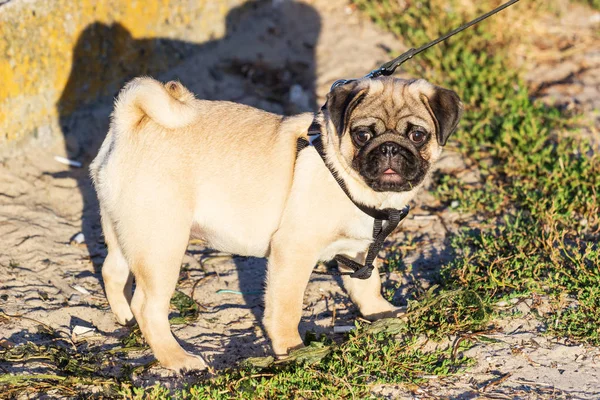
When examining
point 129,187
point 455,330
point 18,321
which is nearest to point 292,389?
point 455,330

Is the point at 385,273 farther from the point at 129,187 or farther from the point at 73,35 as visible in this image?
the point at 73,35

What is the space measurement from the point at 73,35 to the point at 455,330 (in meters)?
4.26

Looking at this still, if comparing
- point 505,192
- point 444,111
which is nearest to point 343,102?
point 444,111

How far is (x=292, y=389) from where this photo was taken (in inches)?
155

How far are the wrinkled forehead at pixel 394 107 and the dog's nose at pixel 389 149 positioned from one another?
11 cm

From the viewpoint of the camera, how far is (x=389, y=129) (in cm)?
419

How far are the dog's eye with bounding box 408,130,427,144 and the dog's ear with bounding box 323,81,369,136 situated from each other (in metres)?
0.36

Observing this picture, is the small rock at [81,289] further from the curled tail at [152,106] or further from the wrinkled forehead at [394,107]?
the wrinkled forehead at [394,107]

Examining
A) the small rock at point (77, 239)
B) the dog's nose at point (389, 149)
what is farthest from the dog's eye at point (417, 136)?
the small rock at point (77, 239)

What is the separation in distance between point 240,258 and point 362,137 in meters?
1.87

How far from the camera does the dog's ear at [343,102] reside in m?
4.09

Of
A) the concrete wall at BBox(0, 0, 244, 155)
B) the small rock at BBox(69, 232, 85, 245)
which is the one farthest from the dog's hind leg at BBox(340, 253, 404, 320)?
the concrete wall at BBox(0, 0, 244, 155)

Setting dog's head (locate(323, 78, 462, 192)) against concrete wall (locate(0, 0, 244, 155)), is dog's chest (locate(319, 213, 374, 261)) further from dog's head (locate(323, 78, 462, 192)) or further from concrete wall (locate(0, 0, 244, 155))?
concrete wall (locate(0, 0, 244, 155))

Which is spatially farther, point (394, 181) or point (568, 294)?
point (568, 294)
